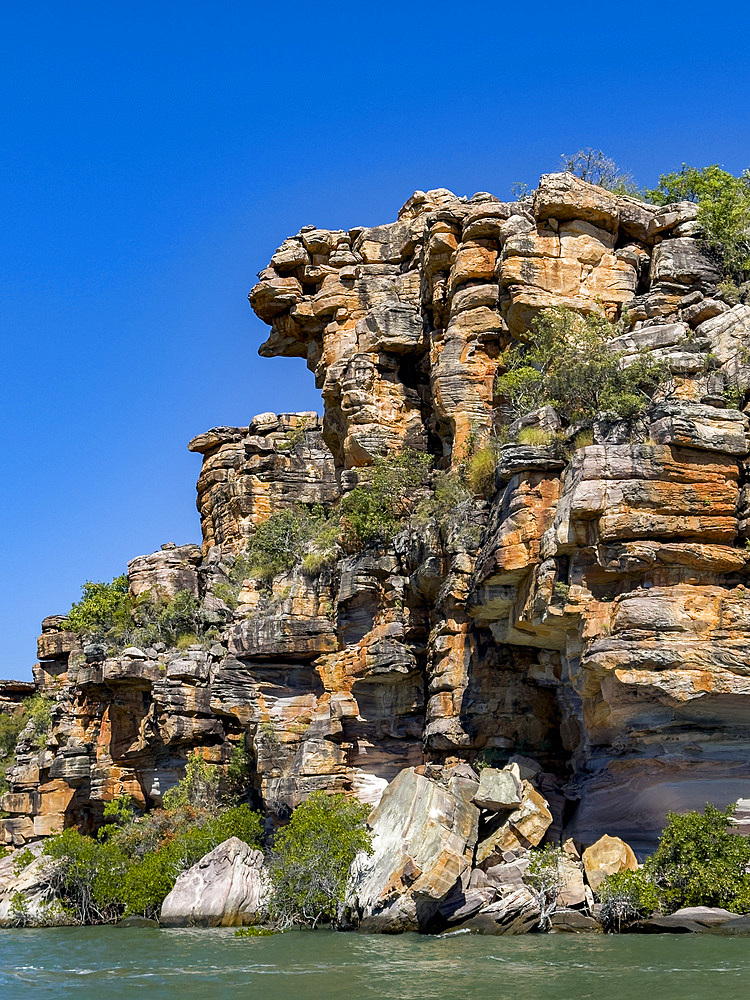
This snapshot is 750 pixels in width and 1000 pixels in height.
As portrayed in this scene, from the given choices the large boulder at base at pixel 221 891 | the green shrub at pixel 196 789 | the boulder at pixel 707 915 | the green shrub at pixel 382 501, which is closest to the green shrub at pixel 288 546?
the green shrub at pixel 382 501

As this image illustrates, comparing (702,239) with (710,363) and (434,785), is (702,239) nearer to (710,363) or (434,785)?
(710,363)

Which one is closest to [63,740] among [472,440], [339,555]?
[339,555]

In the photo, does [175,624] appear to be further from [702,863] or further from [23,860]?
[702,863]

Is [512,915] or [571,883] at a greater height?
[571,883]

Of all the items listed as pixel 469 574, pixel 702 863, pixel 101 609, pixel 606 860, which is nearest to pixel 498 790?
pixel 606 860

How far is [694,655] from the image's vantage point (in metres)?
26.6

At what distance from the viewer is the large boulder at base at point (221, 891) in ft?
109

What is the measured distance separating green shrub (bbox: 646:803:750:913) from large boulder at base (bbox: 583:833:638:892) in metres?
0.80

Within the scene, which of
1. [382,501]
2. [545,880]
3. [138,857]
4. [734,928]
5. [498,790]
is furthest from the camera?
[382,501]

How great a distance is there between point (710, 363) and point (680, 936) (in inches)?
581

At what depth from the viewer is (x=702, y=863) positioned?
2586 centimetres

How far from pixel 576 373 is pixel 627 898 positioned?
46.8 ft

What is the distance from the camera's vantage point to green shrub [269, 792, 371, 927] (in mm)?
30641

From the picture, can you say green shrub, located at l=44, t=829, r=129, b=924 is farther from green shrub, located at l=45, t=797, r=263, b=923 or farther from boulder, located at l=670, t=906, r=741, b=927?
boulder, located at l=670, t=906, r=741, b=927
